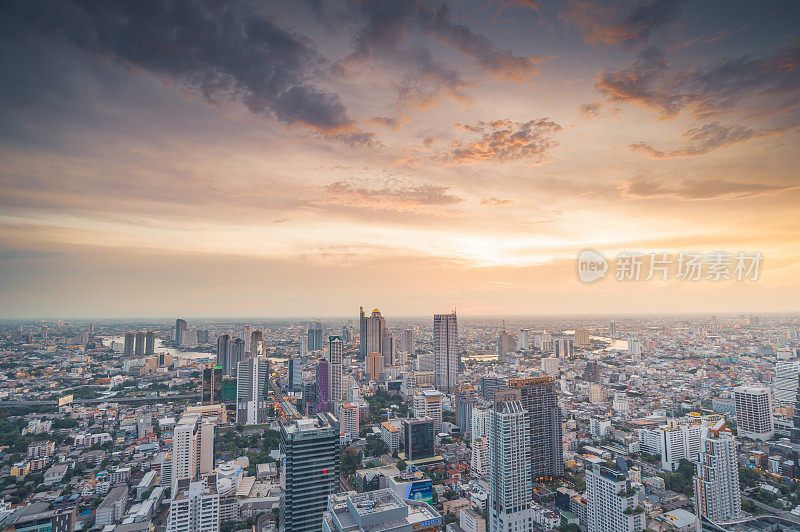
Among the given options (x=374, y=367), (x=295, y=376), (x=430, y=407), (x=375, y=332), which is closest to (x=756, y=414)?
(x=430, y=407)

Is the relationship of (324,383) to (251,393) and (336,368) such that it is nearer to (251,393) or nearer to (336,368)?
(336,368)

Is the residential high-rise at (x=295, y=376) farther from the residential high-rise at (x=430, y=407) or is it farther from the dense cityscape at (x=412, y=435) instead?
the residential high-rise at (x=430, y=407)

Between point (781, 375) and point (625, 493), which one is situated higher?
point (781, 375)

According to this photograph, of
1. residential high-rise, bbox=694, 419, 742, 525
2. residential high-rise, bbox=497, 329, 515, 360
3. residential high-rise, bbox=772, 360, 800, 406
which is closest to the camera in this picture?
residential high-rise, bbox=694, 419, 742, 525

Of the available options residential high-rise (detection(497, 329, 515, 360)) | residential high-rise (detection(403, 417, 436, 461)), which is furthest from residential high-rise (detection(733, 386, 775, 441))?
residential high-rise (detection(497, 329, 515, 360))

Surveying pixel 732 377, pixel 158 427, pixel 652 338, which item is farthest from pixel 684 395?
pixel 158 427

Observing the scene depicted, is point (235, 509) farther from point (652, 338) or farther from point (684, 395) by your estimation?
point (652, 338)

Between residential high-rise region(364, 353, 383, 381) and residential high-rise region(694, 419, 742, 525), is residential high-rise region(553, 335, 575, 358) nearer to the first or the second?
residential high-rise region(364, 353, 383, 381)
